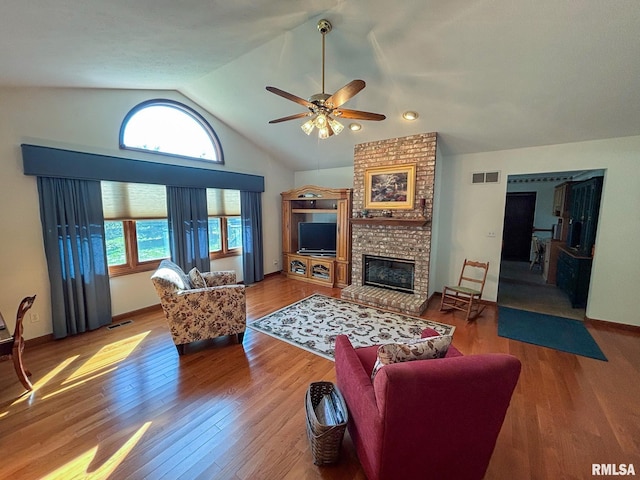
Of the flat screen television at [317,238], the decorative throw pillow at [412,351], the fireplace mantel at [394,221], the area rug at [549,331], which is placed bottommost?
the area rug at [549,331]

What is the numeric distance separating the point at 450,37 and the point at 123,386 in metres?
4.37

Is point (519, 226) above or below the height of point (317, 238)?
above

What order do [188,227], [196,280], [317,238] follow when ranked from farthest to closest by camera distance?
[317,238], [188,227], [196,280]

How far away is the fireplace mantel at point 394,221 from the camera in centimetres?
410

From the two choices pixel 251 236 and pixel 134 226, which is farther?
pixel 251 236

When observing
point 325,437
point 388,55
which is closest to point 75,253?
point 325,437

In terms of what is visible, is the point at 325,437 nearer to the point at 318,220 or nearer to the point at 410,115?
the point at 410,115

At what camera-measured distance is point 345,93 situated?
2137 millimetres

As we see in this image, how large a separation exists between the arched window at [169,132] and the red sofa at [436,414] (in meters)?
4.38

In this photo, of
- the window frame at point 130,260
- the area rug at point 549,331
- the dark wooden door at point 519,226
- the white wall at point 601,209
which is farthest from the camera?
the dark wooden door at point 519,226

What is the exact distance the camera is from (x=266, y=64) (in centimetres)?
321

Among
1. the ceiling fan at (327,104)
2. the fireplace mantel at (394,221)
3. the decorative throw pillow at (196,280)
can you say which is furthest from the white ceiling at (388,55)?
the decorative throw pillow at (196,280)

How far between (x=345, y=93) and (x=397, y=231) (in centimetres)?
278

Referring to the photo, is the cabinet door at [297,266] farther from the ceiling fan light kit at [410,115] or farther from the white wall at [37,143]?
the ceiling fan light kit at [410,115]
